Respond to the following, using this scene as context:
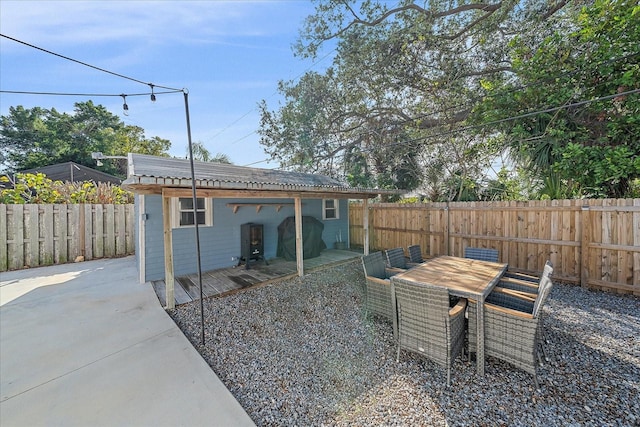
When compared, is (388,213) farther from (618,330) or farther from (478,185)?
(618,330)

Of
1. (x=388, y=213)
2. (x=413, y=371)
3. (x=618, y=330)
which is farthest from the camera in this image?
(x=388, y=213)

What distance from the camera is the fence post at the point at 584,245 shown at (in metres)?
4.67

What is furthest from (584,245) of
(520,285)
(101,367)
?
(101,367)

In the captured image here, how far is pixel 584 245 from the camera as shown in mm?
4703

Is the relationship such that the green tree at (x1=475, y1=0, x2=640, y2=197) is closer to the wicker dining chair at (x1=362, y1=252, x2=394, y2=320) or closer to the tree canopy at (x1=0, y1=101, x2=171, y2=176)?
the wicker dining chair at (x1=362, y1=252, x2=394, y2=320)

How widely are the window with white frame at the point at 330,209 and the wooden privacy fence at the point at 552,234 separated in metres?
2.66

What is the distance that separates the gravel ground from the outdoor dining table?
0.43m

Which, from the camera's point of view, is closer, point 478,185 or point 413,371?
point 413,371

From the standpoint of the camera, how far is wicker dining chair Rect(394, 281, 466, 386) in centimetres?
240

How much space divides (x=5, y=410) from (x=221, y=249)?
4381 mm

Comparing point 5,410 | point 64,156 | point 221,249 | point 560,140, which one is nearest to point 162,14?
point 221,249

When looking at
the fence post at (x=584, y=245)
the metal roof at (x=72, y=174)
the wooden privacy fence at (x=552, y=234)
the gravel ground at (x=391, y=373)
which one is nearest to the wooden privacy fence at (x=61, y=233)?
the gravel ground at (x=391, y=373)

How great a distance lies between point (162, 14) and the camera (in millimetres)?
4465

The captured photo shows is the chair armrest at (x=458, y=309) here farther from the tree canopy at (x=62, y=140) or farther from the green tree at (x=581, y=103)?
the tree canopy at (x=62, y=140)
